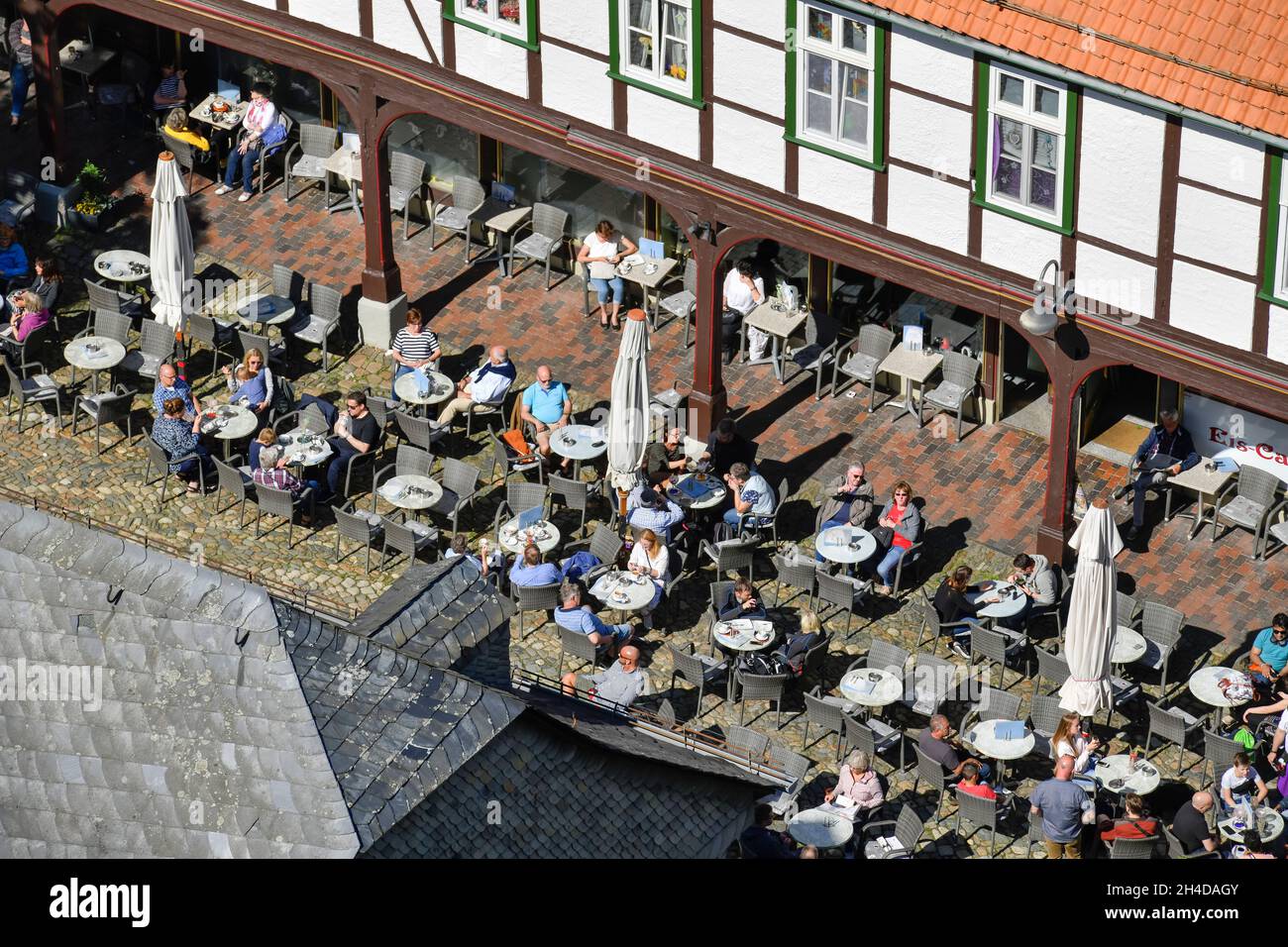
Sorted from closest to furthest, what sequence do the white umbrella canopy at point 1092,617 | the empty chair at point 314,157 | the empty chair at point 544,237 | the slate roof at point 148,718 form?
the slate roof at point 148,718 → the white umbrella canopy at point 1092,617 → the empty chair at point 544,237 → the empty chair at point 314,157

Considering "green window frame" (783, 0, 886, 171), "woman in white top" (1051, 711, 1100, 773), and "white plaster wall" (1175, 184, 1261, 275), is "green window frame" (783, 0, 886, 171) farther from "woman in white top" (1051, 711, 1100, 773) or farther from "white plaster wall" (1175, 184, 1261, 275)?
"woman in white top" (1051, 711, 1100, 773)

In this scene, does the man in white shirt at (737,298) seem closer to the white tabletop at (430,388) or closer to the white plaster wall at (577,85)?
the white plaster wall at (577,85)

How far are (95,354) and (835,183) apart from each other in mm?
8406

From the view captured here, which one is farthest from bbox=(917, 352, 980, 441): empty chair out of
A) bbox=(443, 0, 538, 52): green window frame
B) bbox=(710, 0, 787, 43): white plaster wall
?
bbox=(443, 0, 538, 52): green window frame

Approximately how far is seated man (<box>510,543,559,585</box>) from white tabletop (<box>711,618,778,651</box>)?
1715 millimetres

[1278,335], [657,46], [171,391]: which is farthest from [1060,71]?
[171,391]

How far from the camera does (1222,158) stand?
27.5m

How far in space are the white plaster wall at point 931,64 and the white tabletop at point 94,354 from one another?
9.23 metres

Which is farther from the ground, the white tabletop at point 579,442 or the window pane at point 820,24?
the window pane at point 820,24

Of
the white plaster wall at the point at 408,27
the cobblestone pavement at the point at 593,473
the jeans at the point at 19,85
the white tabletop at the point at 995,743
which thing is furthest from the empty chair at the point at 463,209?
the white tabletop at the point at 995,743

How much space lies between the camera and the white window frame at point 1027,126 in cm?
2820

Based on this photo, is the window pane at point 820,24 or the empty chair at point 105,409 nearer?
the window pane at point 820,24
